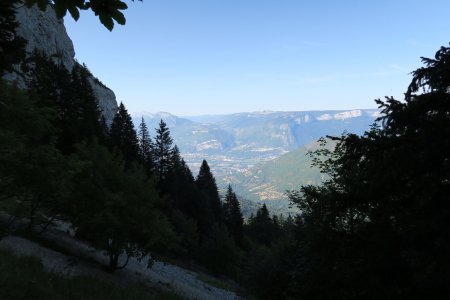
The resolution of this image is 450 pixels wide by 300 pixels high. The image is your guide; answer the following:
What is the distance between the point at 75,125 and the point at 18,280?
4026 cm

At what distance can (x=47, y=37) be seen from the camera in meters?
79.4

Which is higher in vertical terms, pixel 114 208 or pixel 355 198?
pixel 355 198

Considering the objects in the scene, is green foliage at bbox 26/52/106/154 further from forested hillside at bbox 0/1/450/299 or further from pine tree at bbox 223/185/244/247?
pine tree at bbox 223/185/244/247

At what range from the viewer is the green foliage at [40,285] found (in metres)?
9.24

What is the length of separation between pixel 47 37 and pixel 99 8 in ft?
285

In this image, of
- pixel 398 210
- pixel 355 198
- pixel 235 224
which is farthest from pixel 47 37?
pixel 398 210

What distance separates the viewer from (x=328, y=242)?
31.4 feet

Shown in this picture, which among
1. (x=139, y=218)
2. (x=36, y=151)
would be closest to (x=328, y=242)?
(x=36, y=151)

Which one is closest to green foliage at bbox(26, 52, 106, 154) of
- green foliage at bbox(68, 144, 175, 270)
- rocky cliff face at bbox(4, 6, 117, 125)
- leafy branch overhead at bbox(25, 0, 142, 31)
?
rocky cliff face at bbox(4, 6, 117, 125)

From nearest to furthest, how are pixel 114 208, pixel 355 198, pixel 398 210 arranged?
pixel 398 210
pixel 355 198
pixel 114 208

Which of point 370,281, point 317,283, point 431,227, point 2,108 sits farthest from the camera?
point 2,108

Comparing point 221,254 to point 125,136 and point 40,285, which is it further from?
point 40,285

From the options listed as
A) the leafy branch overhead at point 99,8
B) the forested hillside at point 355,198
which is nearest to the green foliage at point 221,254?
the forested hillside at point 355,198

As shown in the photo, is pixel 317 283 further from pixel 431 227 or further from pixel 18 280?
pixel 18 280
